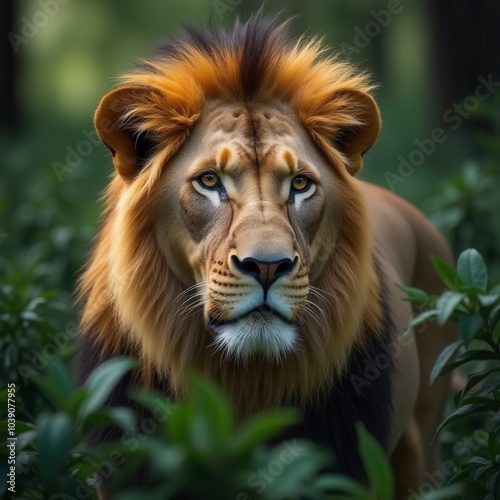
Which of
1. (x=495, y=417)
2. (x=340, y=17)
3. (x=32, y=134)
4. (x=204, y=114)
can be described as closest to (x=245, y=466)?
(x=495, y=417)

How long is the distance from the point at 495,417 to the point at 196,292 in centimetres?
101

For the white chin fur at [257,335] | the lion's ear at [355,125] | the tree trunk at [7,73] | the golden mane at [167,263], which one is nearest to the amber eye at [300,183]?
the golden mane at [167,263]

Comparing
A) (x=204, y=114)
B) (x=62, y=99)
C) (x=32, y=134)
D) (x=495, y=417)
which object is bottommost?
(x=495, y=417)

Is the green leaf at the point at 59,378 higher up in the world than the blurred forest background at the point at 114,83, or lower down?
lower down

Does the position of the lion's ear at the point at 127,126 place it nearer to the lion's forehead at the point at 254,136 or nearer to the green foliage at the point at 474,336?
the lion's forehead at the point at 254,136

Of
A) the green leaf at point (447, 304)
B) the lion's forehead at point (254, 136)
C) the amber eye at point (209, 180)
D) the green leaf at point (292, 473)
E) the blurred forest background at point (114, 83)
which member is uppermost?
the blurred forest background at point (114, 83)

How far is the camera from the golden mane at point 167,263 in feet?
11.2

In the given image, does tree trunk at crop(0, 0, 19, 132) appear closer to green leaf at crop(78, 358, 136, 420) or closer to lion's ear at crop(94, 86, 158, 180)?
lion's ear at crop(94, 86, 158, 180)

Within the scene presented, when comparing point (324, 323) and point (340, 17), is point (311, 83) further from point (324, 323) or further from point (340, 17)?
point (340, 17)

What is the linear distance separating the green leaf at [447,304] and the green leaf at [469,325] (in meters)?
0.05

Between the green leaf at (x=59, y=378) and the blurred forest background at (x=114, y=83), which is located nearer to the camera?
the green leaf at (x=59, y=378)

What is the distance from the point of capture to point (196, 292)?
11.1ft

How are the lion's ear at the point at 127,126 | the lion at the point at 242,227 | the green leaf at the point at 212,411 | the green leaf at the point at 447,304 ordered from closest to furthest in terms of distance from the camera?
the green leaf at the point at 212,411, the green leaf at the point at 447,304, the lion at the point at 242,227, the lion's ear at the point at 127,126

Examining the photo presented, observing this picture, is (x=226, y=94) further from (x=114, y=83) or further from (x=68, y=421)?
(x=68, y=421)
